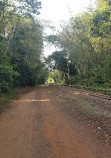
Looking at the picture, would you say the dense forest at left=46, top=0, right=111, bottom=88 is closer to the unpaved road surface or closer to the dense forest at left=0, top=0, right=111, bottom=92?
the dense forest at left=0, top=0, right=111, bottom=92

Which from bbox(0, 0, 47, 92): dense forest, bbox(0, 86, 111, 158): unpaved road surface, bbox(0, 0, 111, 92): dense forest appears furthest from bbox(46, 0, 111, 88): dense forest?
bbox(0, 86, 111, 158): unpaved road surface

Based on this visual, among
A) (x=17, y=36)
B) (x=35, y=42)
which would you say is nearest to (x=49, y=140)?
(x=17, y=36)

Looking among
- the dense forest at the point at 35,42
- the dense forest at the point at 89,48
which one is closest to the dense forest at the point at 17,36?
the dense forest at the point at 35,42

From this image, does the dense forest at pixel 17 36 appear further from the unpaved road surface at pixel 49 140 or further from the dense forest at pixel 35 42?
the unpaved road surface at pixel 49 140

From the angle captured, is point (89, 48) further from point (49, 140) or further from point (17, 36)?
point (49, 140)

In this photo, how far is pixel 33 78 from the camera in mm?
30484

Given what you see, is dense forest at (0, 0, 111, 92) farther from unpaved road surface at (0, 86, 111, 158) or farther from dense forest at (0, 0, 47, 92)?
unpaved road surface at (0, 86, 111, 158)

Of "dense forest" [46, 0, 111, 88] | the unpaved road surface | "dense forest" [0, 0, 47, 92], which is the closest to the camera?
the unpaved road surface

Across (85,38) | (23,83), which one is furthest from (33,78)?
(85,38)

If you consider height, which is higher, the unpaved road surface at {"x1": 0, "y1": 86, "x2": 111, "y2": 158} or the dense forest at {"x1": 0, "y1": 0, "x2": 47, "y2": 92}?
the dense forest at {"x1": 0, "y1": 0, "x2": 47, "y2": 92}

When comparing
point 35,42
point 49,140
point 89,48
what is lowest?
point 49,140

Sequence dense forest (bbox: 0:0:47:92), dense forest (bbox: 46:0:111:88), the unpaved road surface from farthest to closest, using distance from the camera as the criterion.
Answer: dense forest (bbox: 46:0:111:88) → dense forest (bbox: 0:0:47:92) → the unpaved road surface

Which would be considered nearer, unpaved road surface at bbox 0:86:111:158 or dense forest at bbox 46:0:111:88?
unpaved road surface at bbox 0:86:111:158

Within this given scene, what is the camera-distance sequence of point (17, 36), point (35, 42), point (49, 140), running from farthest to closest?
point (35, 42), point (17, 36), point (49, 140)
